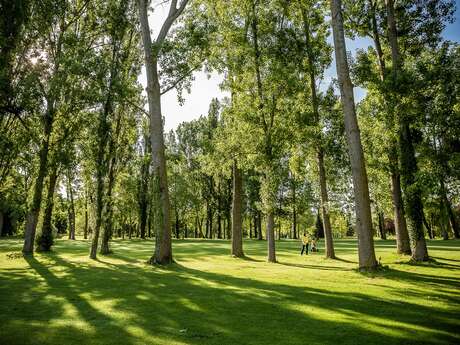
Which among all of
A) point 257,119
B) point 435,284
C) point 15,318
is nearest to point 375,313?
point 435,284

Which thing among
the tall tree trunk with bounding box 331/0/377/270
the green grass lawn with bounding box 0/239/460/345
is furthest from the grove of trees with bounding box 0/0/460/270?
the green grass lawn with bounding box 0/239/460/345

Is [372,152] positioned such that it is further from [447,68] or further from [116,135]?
[116,135]

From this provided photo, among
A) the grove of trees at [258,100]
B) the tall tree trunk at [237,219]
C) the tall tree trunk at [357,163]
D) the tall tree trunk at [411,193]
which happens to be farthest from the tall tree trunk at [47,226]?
the tall tree trunk at [411,193]

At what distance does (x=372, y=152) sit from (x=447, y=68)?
6681mm

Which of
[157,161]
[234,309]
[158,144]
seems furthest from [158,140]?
[234,309]

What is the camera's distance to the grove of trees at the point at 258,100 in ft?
50.8

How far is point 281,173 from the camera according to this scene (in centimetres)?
1983

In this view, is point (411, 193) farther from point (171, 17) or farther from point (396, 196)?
point (171, 17)

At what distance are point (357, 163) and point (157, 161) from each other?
9.47m

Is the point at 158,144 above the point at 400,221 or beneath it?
above

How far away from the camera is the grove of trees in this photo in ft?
50.8

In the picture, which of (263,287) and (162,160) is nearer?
(263,287)

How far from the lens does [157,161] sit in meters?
17.2

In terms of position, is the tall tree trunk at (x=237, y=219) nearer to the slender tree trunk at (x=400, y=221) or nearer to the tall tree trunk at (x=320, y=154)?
the tall tree trunk at (x=320, y=154)
